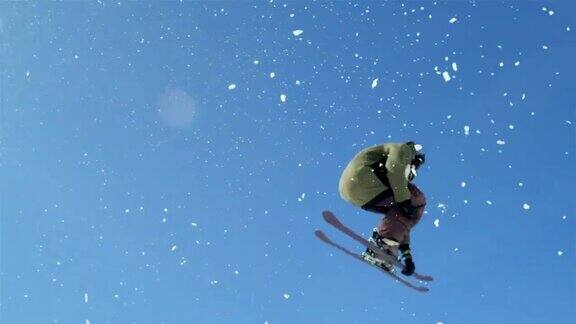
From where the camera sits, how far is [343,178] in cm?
862

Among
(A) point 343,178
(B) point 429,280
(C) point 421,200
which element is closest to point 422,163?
(C) point 421,200

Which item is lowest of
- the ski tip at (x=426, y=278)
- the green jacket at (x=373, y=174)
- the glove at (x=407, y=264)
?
the glove at (x=407, y=264)

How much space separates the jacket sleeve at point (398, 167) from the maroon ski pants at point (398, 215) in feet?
0.92

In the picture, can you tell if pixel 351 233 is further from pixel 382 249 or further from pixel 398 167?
pixel 398 167

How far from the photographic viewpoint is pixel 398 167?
26.5ft

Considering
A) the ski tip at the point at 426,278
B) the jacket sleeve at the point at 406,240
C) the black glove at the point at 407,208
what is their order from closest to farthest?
the black glove at the point at 407,208
the jacket sleeve at the point at 406,240
the ski tip at the point at 426,278

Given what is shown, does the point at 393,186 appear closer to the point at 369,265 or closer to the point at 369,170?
the point at 369,170

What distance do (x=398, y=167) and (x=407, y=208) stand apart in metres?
0.66

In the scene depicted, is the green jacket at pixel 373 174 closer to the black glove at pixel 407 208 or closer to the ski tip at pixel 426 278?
the black glove at pixel 407 208

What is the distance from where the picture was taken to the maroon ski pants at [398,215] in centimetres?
846

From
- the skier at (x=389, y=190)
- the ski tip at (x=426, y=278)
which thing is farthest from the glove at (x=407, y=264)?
the ski tip at (x=426, y=278)

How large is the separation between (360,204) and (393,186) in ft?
2.00

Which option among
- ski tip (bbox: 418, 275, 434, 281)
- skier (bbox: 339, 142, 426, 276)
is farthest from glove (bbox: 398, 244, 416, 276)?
ski tip (bbox: 418, 275, 434, 281)

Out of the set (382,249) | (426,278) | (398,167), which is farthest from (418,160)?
(426,278)
